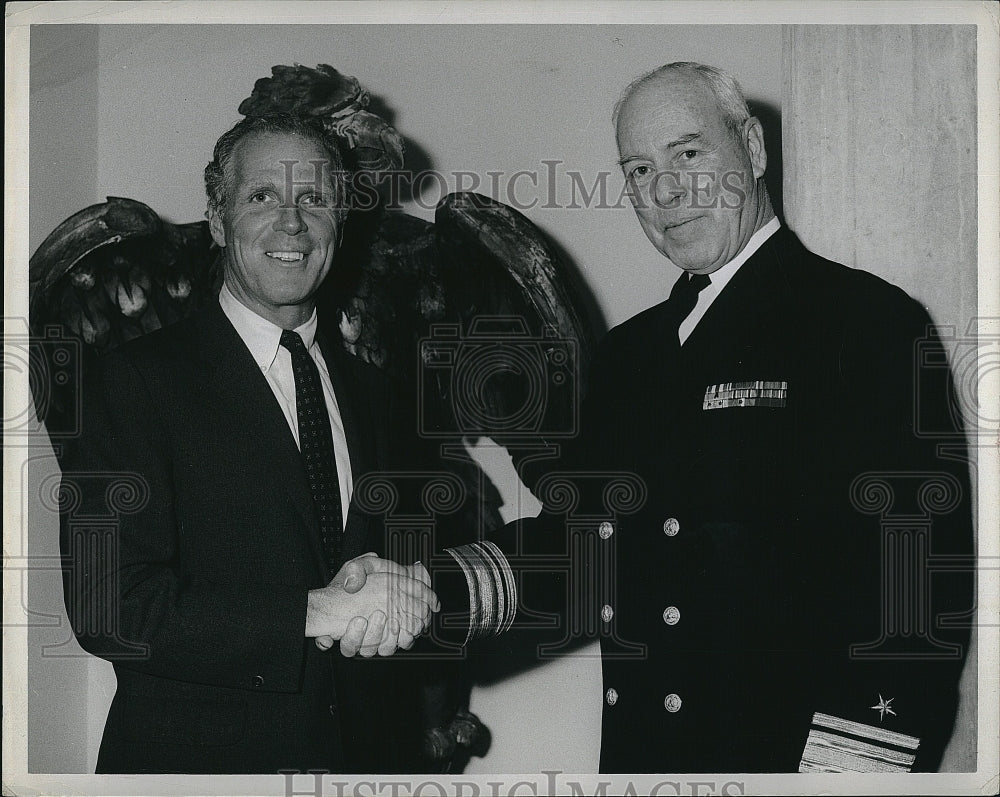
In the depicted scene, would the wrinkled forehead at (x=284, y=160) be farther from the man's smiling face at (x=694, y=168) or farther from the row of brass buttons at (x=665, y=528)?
the row of brass buttons at (x=665, y=528)

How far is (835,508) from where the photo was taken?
1755mm

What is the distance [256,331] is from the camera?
1793 mm

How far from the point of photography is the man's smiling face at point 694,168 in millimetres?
1792

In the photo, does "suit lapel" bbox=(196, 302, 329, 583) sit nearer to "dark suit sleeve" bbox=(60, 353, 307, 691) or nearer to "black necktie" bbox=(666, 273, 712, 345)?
"dark suit sleeve" bbox=(60, 353, 307, 691)

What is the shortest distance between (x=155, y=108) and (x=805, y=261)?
3.64 feet

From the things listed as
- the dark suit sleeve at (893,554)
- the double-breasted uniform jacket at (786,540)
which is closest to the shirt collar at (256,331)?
the double-breasted uniform jacket at (786,540)

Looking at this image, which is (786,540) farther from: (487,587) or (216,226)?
(216,226)

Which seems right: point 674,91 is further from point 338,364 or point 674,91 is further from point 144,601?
point 144,601

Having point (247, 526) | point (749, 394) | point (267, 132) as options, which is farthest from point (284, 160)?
point (749, 394)

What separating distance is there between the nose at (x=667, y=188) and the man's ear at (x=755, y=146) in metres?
0.13

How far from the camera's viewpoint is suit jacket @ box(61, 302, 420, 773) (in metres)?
1.71

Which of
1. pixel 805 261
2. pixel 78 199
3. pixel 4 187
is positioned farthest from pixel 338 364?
pixel 805 261

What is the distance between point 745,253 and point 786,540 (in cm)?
46

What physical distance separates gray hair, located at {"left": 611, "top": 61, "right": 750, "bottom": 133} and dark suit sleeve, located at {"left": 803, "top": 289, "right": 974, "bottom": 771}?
36cm
